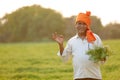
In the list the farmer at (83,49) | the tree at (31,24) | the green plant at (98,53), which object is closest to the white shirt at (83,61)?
the farmer at (83,49)

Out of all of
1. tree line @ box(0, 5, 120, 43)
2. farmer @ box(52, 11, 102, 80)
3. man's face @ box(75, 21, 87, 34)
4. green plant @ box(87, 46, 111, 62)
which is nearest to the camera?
green plant @ box(87, 46, 111, 62)

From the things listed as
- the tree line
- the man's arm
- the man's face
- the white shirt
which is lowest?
the white shirt

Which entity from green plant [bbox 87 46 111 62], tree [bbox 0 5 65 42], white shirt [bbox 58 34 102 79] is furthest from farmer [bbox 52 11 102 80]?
tree [bbox 0 5 65 42]

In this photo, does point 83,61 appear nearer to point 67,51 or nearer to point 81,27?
point 67,51

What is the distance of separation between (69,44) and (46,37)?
50317mm

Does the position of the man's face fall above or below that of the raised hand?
above

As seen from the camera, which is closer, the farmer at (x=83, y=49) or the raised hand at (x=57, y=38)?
the farmer at (x=83, y=49)

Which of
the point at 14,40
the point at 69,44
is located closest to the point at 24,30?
the point at 14,40

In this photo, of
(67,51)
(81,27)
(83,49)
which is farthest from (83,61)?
(81,27)

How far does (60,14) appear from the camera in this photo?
179 ft

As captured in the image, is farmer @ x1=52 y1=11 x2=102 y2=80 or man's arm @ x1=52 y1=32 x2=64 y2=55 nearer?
farmer @ x1=52 y1=11 x2=102 y2=80

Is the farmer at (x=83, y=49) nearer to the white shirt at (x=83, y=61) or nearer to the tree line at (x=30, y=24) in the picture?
the white shirt at (x=83, y=61)

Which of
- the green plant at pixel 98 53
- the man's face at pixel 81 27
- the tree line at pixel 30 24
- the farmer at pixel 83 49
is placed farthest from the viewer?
the tree line at pixel 30 24

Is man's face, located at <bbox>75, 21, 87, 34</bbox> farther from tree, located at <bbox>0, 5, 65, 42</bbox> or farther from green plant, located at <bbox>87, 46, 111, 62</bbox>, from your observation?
tree, located at <bbox>0, 5, 65, 42</bbox>
